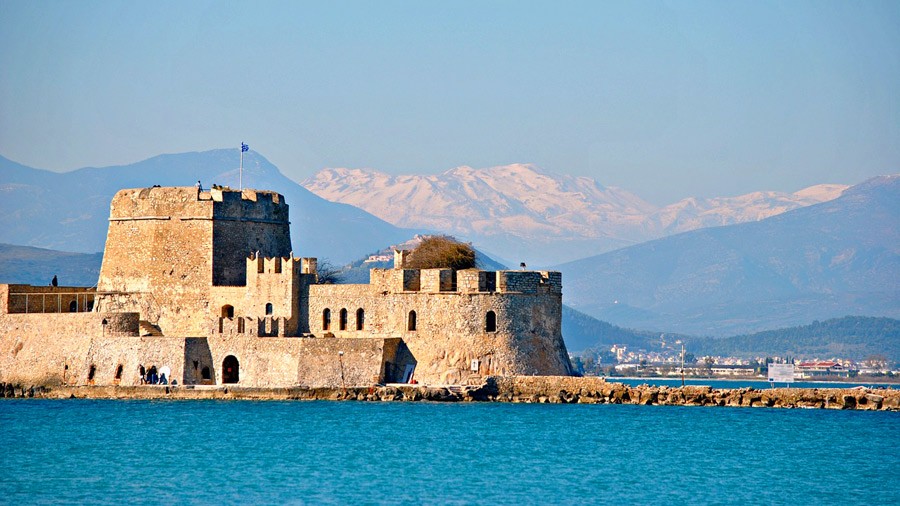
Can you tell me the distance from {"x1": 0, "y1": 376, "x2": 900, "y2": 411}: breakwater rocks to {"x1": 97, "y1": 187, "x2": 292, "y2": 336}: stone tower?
157 inches

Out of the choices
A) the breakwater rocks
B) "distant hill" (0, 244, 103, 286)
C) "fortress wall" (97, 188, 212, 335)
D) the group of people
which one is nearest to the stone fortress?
"fortress wall" (97, 188, 212, 335)

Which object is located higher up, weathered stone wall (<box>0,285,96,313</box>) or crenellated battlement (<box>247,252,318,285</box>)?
crenellated battlement (<box>247,252,318,285</box>)

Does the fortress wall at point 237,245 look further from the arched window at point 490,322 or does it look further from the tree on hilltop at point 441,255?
the arched window at point 490,322

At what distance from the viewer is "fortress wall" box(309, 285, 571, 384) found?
48344mm

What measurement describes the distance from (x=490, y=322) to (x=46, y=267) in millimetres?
147007

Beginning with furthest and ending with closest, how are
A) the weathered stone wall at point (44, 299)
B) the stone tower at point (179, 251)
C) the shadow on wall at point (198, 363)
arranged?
the weathered stone wall at point (44, 299), the stone tower at point (179, 251), the shadow on wall at point (198, 363)

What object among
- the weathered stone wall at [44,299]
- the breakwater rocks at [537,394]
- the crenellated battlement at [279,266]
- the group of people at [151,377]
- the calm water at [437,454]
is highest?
the crenellated battlement at [279,266]

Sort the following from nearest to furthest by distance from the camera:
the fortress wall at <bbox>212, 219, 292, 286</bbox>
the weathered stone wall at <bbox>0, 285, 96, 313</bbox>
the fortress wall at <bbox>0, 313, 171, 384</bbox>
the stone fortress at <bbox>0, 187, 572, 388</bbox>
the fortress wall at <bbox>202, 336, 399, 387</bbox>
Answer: the fortress wall at <bbox>202, 336, 399, 387</bbox>, the stone fortress at <bbox>0, 187, 572, 388</bbox>, the fortress wall at <bbox>0, 313, 171, 384</bbox>, the fortress wall at <bbox>212, 219, 292, 286</bbox>, the weathered stone wall at <bbox>0, 285, 96, 313</bbox>

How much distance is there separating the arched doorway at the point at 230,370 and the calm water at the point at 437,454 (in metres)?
0.87

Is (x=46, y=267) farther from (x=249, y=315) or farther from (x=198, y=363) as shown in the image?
(x=198, y=363)

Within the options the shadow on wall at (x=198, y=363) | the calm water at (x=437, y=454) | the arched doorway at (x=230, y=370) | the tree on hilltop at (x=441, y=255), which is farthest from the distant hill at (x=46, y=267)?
the calm water at (x=437, y=454)

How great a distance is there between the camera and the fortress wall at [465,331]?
48.3 metres

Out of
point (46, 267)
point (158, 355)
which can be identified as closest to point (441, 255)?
point (158, 355)

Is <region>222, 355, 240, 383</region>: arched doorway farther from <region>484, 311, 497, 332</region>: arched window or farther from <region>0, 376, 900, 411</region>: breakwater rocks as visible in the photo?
<region>484, 311, 497, 332</region>: arched window
